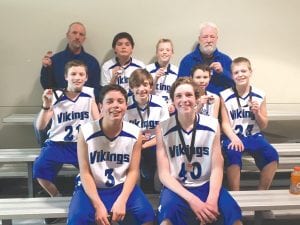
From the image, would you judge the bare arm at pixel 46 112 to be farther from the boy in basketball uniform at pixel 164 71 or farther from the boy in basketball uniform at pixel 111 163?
the boy in basketball uniform at pixel 164 71

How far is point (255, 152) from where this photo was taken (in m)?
3.21

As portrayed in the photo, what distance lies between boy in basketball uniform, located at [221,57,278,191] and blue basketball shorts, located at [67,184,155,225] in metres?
0.88

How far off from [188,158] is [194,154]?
1.7 inches

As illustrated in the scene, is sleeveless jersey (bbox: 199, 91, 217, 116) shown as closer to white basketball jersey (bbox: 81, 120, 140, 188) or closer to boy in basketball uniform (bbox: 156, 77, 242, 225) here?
boy in basketball uniform (bbox: 156, 77, 242, 225)

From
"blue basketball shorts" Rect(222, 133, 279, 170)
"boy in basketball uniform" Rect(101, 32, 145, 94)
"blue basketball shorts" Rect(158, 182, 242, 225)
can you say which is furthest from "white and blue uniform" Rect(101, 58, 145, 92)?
"blue basketball shorts" Rect(158, 182, 242, 225)

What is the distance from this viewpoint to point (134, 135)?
8.38ft

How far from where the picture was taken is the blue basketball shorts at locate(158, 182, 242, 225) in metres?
2.36

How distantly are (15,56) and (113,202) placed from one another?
232 centimetres

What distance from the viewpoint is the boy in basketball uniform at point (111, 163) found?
2422 mm

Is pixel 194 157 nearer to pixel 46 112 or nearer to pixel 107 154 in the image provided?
pixel 107 154

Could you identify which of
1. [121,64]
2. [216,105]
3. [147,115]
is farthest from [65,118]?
[216,105]

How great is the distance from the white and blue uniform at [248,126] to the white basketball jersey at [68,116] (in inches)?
40.8

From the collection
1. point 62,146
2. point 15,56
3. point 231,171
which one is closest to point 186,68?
point 231,171

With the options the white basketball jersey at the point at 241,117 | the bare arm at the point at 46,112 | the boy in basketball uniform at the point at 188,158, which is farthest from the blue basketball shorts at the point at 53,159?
the white basketball jersey at the point at 241,117
